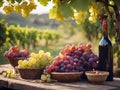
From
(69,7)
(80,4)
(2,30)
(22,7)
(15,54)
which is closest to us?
(80,4)

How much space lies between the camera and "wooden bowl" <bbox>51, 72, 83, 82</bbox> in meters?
2.54

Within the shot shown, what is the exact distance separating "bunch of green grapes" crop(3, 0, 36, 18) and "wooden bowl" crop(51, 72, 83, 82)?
50cm

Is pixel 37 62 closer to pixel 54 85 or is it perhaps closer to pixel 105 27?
pixel 54 85

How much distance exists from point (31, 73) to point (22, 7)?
62cm

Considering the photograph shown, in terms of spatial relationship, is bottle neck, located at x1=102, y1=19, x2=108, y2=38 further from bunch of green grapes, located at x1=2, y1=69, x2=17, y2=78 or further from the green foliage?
the green foliage

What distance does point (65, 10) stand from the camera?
180 centimetres

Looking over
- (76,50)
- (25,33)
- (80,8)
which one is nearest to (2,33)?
(25,33)

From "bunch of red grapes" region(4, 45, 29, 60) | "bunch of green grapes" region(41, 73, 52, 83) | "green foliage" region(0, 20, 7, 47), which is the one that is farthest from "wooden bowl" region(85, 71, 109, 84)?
"green foliage" region(0, 20, 7, 47)

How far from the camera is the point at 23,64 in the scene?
2.77 meters

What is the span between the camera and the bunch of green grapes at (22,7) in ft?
7.63

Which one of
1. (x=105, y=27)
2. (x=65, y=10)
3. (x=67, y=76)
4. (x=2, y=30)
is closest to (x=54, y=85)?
(x=67, y=76)

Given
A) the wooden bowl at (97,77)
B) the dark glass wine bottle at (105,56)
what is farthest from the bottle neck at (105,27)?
the wooden bowl at (97,77)

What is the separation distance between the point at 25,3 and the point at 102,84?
2.56 ft

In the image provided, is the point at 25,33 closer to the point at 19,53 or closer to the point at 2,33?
the point at 2,33
